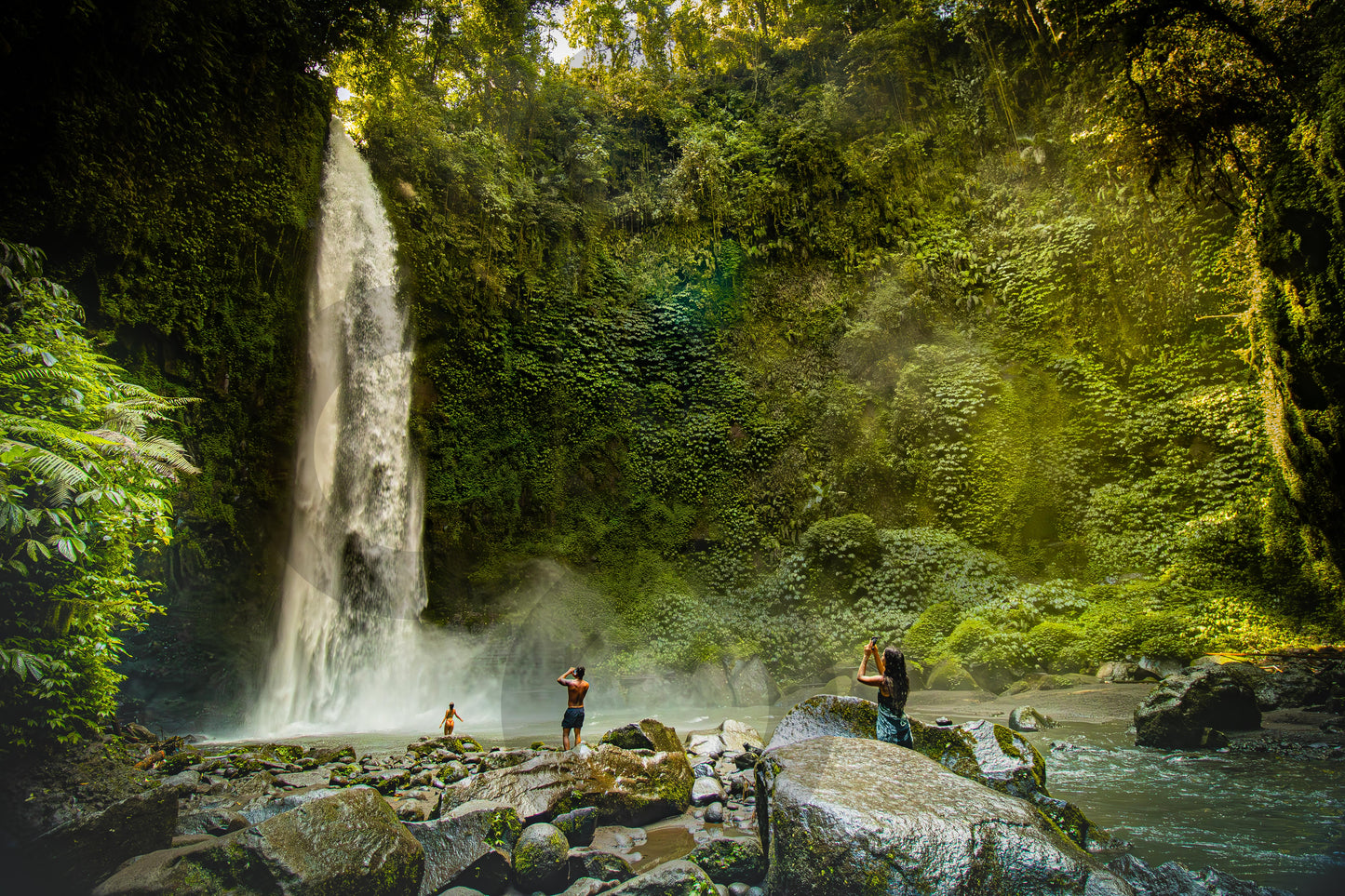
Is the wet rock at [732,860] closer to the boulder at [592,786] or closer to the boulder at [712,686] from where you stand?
the boulder at [592,786]

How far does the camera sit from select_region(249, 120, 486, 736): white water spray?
982cm

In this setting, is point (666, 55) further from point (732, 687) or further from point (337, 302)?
point (732, 687)

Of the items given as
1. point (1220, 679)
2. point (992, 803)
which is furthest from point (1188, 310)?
point (992, 803)

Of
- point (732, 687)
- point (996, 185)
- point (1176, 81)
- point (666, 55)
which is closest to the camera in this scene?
point (1176, 81)

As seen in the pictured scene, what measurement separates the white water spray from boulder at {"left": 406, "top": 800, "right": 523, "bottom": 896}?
6157 mm

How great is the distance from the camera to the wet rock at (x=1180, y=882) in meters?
2.93

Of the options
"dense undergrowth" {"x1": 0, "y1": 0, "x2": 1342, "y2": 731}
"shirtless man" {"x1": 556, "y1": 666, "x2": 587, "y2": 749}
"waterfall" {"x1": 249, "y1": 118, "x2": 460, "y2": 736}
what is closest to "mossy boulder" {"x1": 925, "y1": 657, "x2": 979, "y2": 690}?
"dense undergrowth" {"x1": 0, "y1": 0, "x2": 1342, "y2": 731}

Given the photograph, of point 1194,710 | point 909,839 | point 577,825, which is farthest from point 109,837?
point 1194,710

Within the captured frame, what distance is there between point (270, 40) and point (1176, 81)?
13.9m

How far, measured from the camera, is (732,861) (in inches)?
137

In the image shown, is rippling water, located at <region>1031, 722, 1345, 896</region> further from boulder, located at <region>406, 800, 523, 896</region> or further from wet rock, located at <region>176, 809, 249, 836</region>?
wet rock, located at <region>176, 809, 249, 836</region>

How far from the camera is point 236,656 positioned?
31.4 ft

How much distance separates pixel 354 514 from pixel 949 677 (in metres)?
10.4

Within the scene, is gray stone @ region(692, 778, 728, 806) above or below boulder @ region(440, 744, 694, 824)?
below
